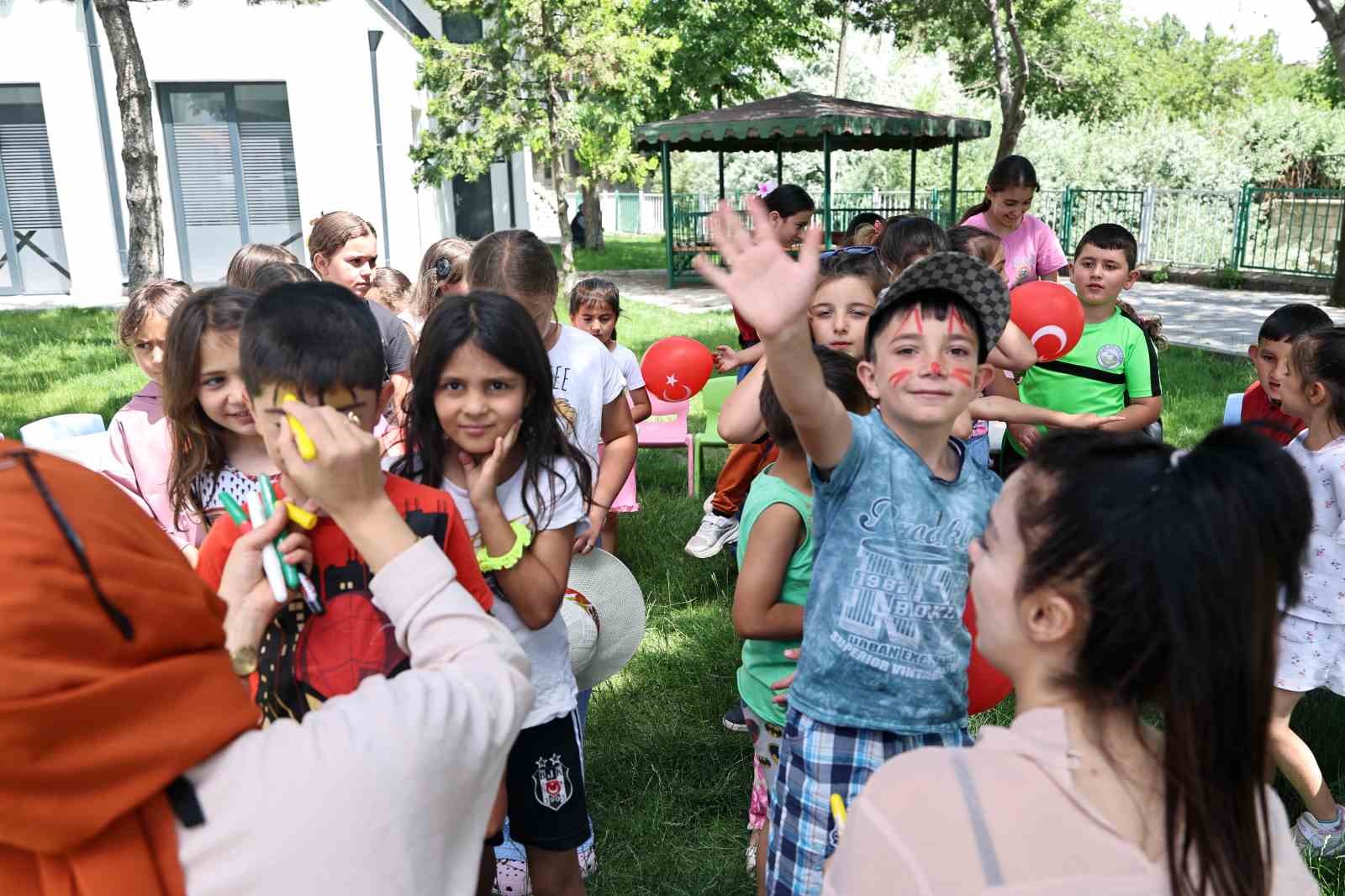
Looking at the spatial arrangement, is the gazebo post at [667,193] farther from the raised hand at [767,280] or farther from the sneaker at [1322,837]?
the raised hand at [767,280]

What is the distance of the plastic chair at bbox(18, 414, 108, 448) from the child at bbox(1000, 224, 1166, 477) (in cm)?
355

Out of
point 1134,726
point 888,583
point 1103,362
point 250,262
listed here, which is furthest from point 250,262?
point 1134,726

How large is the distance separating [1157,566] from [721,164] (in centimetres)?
1777

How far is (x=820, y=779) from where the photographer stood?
187 centimetres

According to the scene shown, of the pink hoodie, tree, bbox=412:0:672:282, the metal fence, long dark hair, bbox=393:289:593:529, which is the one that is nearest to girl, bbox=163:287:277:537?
the pink hoodie

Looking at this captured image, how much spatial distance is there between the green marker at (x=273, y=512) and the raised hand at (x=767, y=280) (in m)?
0.75

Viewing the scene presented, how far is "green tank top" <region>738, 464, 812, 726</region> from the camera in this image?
88.0 inches

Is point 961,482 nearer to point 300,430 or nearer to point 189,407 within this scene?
point 300,430

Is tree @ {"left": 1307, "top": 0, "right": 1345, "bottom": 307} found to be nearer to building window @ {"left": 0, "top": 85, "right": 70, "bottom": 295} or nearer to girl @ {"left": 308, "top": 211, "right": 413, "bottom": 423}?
girl @ {"left": 308, "top": 211, "right": 413, "bottom": 423}

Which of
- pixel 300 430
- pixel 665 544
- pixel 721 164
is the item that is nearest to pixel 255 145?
pixel 721 164

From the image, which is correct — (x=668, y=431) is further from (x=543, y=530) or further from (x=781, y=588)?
(x=543, y=530)

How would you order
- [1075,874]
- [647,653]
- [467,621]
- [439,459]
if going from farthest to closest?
[647,653], [439,459], [467,621], [1075,874]

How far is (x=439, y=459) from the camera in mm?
2115

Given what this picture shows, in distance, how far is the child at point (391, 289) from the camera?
17.5 ft
